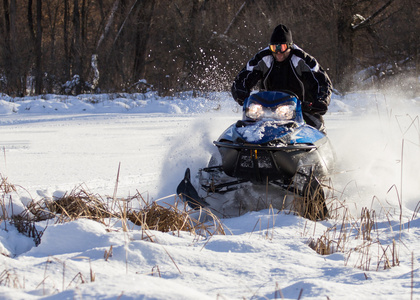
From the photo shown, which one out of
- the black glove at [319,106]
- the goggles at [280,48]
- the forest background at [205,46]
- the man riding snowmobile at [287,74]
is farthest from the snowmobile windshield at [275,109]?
the forest background at [205,46]

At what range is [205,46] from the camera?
21.4 m

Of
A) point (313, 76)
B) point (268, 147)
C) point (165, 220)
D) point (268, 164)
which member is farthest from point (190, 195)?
point (313, 76)

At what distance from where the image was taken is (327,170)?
14.5 feet

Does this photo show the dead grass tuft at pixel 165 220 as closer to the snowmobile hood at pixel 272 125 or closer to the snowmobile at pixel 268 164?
the snowmobile at pixel 268 164

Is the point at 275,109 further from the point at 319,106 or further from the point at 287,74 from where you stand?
the point at 287,74

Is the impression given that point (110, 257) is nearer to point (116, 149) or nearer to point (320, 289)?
point (320, 289)

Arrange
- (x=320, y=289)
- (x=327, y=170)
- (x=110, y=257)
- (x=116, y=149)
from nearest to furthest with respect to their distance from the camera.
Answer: (x=320, y=289), (x=110, y=257), (x=327, y=170), (x=116, y=149)

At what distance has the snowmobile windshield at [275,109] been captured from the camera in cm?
434

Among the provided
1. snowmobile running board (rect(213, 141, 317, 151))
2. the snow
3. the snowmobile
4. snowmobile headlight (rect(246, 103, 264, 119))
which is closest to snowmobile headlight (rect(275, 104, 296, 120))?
the snowmobile

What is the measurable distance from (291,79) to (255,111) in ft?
3.08

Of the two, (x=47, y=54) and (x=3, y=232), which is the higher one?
(x=47, y=54)

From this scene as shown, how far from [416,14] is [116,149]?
700 inches

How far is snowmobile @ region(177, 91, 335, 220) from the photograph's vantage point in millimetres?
4000

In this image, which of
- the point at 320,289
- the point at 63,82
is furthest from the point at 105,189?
the point at 63,82
